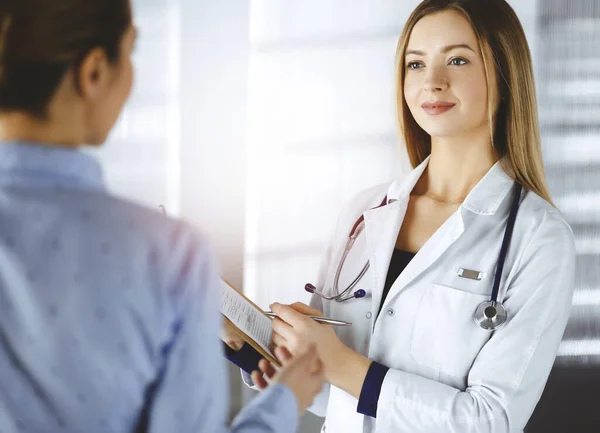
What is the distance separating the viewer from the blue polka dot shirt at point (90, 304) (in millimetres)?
580

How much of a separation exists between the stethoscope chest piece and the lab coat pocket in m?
0.03

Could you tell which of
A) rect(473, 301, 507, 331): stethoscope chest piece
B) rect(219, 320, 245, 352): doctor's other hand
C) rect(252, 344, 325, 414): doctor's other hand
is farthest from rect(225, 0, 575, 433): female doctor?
rect(252, 344, 325, 414): doctor's other hand

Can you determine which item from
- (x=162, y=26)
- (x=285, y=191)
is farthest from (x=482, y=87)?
(x=162, y=26)

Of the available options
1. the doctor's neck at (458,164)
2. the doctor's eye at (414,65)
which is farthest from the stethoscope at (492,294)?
the doctor's eye at (414,65)

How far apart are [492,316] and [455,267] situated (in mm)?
152

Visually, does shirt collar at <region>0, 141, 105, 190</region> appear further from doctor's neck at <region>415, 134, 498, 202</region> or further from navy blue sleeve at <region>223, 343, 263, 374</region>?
doctor's neck at <region>415, 134, 498, 202</region>

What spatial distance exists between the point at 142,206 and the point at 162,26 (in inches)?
71.5

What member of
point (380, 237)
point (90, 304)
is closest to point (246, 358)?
point (380, 237)

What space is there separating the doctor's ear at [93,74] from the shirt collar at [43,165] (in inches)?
2.4

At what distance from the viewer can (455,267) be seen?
139 centimetres

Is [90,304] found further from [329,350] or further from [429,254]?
[429,254]

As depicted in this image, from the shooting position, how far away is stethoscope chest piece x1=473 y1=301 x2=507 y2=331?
1.27 metres

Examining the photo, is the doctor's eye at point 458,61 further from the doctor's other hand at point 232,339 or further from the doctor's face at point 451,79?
the doctor's other hand at point 232,339

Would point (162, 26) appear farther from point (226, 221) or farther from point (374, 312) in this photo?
point (374, 312)
